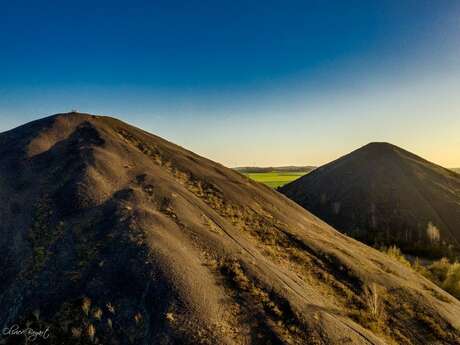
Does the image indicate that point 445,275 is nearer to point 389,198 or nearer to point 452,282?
point 452,282

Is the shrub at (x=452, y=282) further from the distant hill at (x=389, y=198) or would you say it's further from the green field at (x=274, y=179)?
the green field at (x=274, y=179)

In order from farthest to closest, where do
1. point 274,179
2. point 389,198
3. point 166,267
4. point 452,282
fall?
point 274,179 < point 389,198 < point 452,282 < point 166,267

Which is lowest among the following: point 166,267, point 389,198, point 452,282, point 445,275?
point 445,275

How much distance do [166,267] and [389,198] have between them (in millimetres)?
36263

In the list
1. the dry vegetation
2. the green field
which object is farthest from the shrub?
the green field

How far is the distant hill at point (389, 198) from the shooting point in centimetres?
3225

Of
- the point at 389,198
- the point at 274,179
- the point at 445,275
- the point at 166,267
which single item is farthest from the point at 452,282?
the point at 274,179

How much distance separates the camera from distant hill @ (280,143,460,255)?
3225 centimetres

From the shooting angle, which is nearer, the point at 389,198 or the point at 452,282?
the point at 452,282

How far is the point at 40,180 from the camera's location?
13852 mm

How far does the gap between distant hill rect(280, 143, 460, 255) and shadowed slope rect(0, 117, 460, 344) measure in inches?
739

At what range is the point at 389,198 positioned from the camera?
38250 millimetres

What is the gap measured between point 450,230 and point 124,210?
3442cm

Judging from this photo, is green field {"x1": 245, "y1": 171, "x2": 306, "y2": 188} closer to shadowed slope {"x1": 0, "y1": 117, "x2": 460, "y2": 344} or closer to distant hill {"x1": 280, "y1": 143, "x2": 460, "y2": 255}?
distant hill {"x1": 280, "y1": 143, "x2": 460, "y2": 255}
